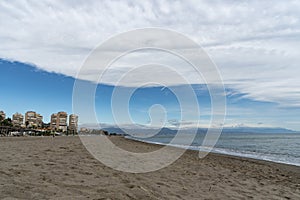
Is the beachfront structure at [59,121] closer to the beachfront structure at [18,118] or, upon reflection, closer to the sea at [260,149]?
the beachfront structure at [18,118]

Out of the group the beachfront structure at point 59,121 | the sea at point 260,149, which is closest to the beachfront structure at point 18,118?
the beachfront structure at point 59,121

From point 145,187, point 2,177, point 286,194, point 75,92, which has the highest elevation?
point 75,92

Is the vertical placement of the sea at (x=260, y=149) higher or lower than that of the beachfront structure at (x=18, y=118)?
lower

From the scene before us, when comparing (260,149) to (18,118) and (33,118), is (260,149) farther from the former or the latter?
(18,118)

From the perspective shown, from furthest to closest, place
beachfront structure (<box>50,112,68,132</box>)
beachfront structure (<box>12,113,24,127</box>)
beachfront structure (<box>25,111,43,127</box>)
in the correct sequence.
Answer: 1. beachfront structure (<box>50,112,68,132</box>)
2. beachfront structure (<box>25,111,43,127</box>)
3. beachfront structure (<box>12,113,24,127</box>)

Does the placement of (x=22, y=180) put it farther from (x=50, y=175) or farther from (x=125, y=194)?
(x=125, y=194)

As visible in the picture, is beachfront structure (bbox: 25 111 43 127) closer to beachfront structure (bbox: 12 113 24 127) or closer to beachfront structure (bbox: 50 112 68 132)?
beachfront structure (bbox: 12 113 24 127)

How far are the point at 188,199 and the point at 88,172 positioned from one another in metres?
3.14

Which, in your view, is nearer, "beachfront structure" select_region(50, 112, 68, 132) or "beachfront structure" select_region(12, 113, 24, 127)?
"beachfront structure" select_region(12, 113, 24, 127)

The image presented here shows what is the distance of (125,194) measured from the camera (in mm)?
5391

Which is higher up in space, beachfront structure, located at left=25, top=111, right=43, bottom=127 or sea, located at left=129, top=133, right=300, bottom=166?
beachfront structure, located at left=25, top=111, right=43, bottom=127

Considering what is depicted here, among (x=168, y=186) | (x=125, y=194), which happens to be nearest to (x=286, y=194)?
(x=168, y=186)

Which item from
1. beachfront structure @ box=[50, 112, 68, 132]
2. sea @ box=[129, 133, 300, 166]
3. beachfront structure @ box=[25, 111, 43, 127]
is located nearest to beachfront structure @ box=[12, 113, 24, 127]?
beachfront structure @ box=[25, 111, 43, 127]

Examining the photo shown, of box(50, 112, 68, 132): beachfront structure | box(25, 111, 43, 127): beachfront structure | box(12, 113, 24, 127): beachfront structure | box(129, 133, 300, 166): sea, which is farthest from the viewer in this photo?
box(50, 112, 68, 132): beachfront structure
